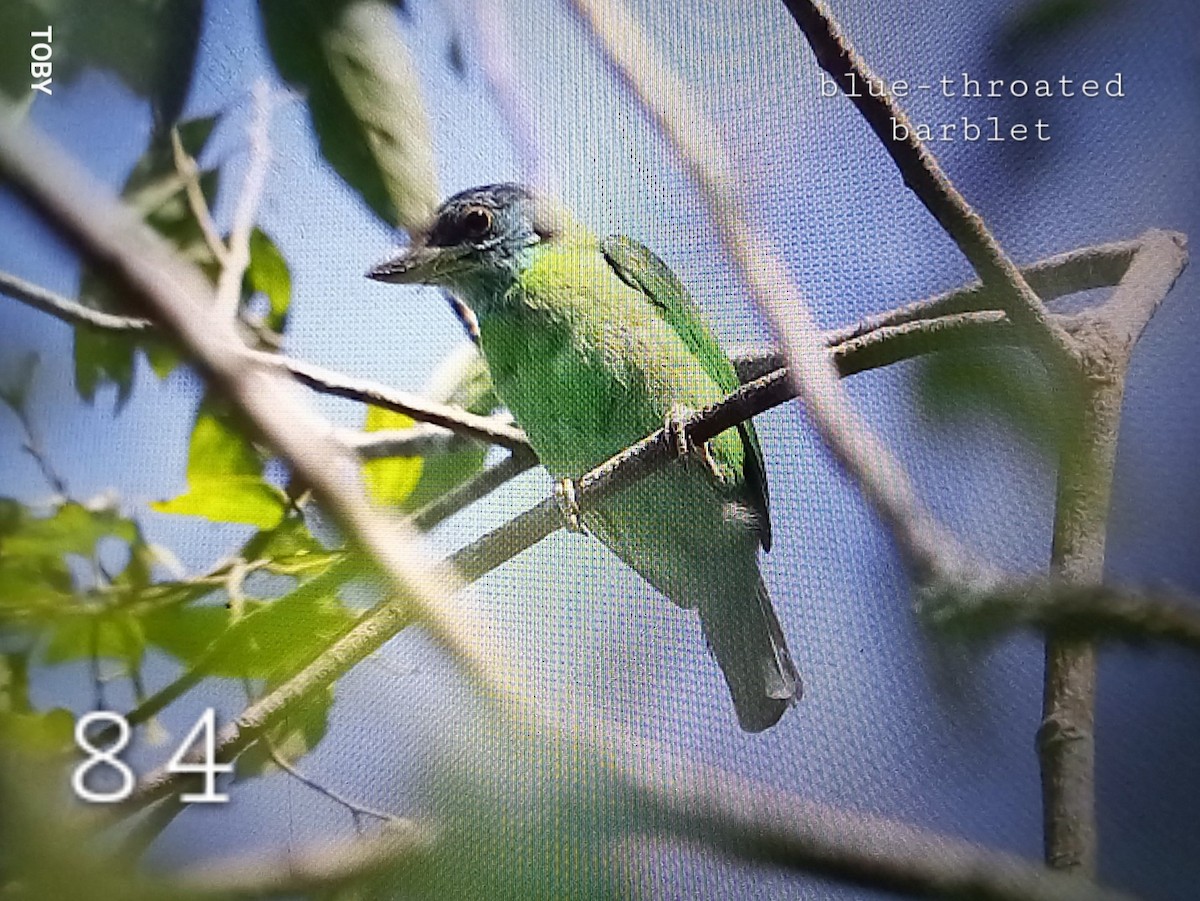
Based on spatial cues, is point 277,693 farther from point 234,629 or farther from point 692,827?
point 692,827

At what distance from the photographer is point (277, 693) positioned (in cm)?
70

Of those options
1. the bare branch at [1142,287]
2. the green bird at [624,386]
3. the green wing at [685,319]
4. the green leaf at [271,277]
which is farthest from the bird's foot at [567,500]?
the bare branch at [1142,287]

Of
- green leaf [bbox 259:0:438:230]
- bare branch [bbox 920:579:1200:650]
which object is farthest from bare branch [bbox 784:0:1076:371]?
green leaf [bbox 259:0:438:230]

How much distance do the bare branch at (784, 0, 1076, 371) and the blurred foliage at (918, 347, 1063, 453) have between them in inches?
0.6

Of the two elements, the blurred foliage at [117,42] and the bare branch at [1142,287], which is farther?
the blurred foliage at [117,42]

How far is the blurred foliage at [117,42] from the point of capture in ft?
2.46

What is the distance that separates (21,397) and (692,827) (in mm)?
520

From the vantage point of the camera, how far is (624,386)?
2.31 feet

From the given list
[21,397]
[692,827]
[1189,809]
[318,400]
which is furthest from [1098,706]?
[21,397]

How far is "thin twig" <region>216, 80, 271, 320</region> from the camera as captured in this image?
0.72 metres

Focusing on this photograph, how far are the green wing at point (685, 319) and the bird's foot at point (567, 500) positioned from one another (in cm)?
10

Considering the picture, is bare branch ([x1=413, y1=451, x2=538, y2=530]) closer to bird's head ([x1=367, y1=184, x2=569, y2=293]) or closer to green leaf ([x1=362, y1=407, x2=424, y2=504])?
green leaf ([x1=362, y1=407, x2=424, y2=504])

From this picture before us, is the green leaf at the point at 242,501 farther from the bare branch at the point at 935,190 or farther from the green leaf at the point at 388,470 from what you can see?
the bare branch at the point at 935,190

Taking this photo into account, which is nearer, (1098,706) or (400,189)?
(1098,706)
